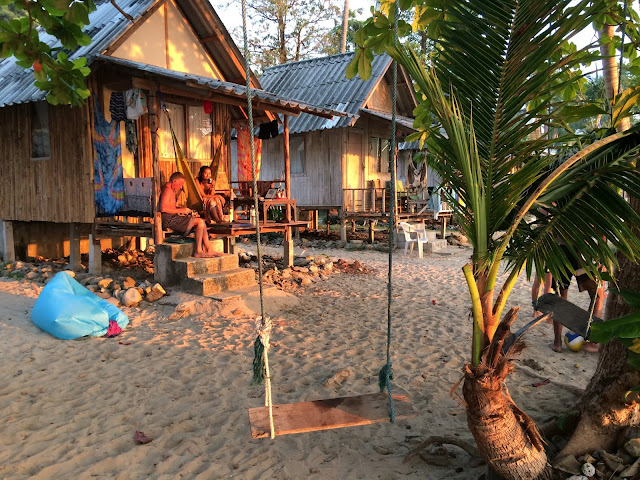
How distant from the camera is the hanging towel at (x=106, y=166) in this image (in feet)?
Result: 26.0

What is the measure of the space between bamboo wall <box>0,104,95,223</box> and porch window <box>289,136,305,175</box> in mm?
7566

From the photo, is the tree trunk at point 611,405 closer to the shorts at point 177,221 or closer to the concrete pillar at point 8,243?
the shorts at point 177,221

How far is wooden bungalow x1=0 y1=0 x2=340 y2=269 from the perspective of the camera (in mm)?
7520

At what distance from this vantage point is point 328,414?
2732 millimetres

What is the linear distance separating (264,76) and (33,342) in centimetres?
1416

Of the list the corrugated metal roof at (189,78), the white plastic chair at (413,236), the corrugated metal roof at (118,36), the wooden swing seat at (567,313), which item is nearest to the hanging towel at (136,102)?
the corrugated metal roof at (189,78)

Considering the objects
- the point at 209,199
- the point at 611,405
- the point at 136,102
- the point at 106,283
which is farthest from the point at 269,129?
the point at 611,405

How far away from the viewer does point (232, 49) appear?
373 inches

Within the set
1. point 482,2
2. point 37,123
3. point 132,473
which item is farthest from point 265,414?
point 37,123

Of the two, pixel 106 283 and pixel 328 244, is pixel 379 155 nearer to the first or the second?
pixel 328 244

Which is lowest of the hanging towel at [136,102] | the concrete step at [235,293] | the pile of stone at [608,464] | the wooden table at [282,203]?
the pile of stone at [608,464]

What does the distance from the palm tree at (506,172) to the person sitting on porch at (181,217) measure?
5.69m

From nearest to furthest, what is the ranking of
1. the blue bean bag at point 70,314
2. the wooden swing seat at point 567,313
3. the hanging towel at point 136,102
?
the wooden swing seat at point 567,313, the blue bean bag at point 70,314, the hanging towel at point 136,102

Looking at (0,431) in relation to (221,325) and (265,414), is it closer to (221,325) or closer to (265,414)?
(265,414)
